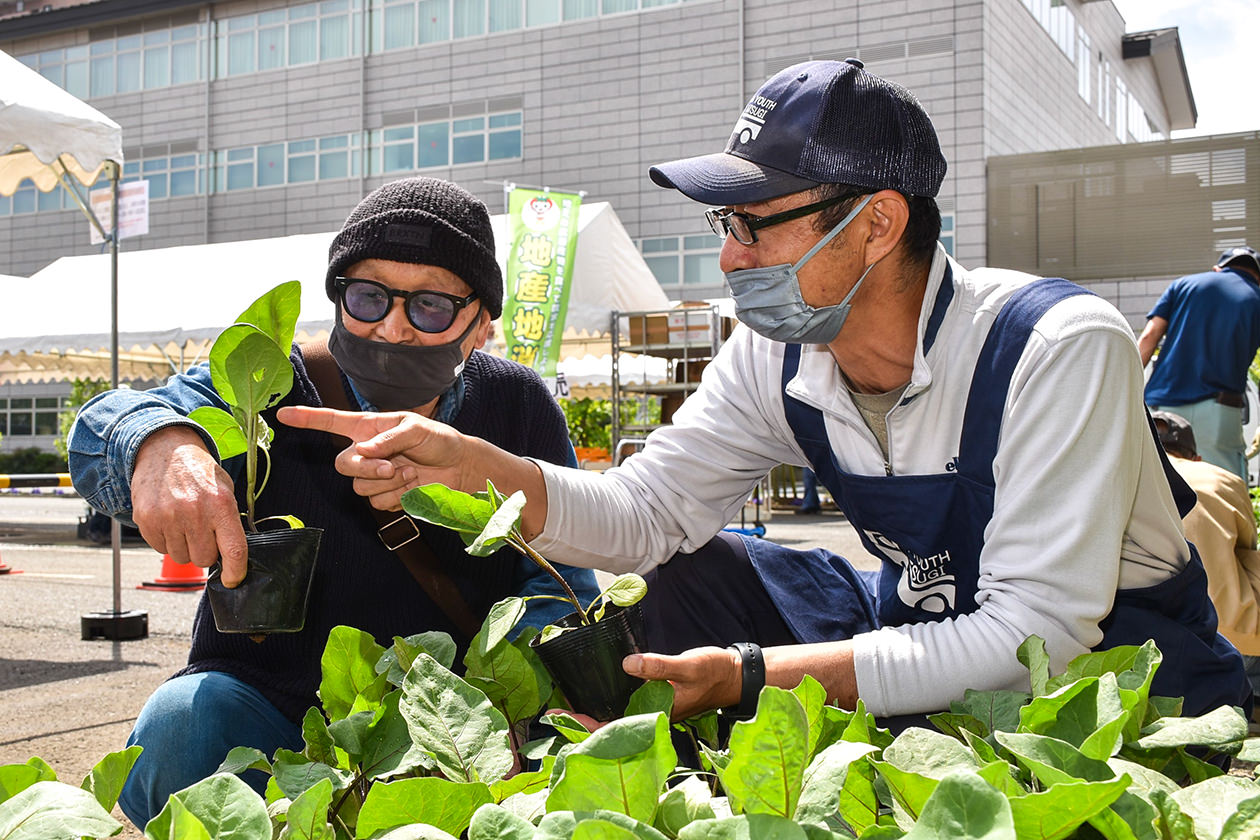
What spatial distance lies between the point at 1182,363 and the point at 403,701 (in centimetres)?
528

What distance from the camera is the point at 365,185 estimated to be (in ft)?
79.9

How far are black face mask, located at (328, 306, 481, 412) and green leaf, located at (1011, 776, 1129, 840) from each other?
58.8 inches

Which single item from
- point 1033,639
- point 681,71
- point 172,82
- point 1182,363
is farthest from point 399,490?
point 172,82

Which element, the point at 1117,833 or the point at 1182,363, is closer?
the point at 1117,833

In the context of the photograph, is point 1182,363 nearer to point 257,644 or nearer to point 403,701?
point 257,644

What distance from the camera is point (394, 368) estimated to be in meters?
1.95

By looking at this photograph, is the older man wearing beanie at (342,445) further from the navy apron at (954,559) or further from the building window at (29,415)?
the building window at (29,415)

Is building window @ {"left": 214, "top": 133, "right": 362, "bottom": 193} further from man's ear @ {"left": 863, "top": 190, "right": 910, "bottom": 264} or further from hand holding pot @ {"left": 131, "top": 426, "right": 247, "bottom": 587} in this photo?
hand holding pot @ {"left": 131, "top": 426, "right": 247, "bottom": 587}

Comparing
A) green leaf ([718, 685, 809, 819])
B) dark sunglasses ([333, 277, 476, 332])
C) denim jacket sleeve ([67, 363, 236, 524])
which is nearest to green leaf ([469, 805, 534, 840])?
green leaf ([718, 685, 809, 819])

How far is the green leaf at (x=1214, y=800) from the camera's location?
0.67 metres

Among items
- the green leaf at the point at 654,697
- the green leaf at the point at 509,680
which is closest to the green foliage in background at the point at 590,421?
the green leaf at the point at 509,680

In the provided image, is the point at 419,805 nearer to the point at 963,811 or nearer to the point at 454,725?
the point at 454,725

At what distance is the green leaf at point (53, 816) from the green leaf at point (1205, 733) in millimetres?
733

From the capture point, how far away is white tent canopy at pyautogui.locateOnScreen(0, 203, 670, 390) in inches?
403
